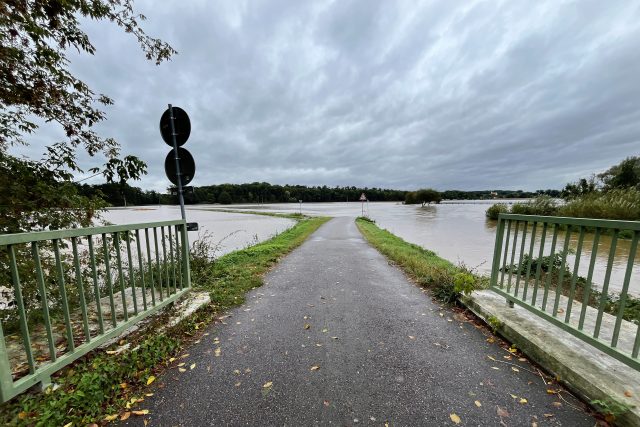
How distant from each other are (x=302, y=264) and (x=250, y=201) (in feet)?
340

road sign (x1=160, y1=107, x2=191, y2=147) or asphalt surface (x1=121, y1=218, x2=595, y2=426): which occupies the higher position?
road sign (x1=160, y1=107, x2=191, y2=147)

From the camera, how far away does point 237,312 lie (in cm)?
387

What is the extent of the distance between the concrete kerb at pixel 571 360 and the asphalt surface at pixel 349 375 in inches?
7.5

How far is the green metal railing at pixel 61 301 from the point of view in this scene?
1851 mm

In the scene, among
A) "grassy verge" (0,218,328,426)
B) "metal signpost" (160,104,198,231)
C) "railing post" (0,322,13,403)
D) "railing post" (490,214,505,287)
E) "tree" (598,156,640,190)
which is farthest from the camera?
"tree" (598,156,640,190)

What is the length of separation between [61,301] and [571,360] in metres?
4.79

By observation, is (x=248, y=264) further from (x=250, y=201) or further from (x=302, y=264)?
(x=250, y=201)

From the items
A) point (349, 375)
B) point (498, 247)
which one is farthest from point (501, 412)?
point (498, 247)

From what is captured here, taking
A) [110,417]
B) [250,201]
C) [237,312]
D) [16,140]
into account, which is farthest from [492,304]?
[250,201]

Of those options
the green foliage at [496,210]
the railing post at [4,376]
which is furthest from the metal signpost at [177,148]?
the green foliage at [496,210]

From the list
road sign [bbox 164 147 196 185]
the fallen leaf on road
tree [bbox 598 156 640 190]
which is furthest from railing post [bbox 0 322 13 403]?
tree [bbox 598 156 640 190]

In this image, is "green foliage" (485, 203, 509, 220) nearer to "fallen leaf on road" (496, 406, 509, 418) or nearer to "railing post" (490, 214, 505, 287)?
"railing post" (490, 214, 505, 287)

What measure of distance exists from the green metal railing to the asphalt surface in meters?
0.77

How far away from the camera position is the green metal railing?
185 cm
